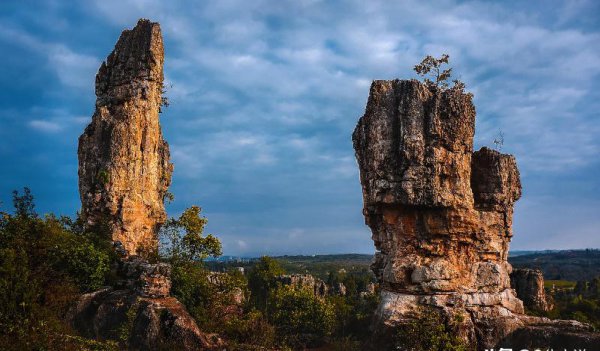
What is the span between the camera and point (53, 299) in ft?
67.6

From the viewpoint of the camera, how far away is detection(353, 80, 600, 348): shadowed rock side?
27859mm

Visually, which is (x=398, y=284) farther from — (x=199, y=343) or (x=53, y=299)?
(x=53, y=299)

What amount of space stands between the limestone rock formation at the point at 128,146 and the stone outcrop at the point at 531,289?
43672mm

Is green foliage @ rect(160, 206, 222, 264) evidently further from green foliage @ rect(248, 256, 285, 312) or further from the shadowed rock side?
green foliage @ rect(248, 256, 285, 312)

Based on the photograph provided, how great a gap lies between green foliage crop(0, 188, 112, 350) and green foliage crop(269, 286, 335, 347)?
21.2 m

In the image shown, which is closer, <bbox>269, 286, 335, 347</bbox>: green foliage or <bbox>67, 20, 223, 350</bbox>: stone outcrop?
<bbox>67, 20, 223, 350</bbox>: stone outcrop

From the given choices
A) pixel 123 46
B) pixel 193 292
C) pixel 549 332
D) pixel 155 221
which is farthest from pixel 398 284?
pixel 123 46

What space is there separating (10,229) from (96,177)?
35.8 ft

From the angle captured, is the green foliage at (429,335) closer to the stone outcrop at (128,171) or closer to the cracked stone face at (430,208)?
the cracked stone face at (430,208)

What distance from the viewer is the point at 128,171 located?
37156 millimetres

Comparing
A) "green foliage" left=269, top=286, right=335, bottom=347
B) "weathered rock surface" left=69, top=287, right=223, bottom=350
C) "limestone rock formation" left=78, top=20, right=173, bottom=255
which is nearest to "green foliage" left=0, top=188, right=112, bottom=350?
"weathered rock surface" left=69, top=287, right=223, bottom=350

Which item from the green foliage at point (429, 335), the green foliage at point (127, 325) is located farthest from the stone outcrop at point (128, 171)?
the green foliage at point (429, 335)

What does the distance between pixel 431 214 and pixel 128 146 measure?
23.5 metres

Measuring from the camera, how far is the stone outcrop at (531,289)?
185ft
